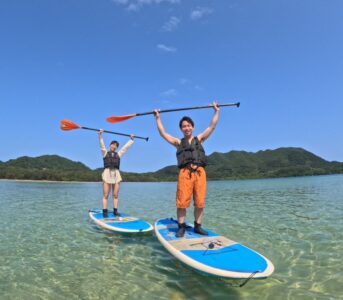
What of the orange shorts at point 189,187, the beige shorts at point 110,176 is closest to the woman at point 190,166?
the orange shorts at point 189,187

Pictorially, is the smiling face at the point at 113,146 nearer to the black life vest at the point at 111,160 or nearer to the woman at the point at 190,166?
the black life vest at the point at 111,160

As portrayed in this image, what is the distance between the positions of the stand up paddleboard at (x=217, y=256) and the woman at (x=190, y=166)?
489mm

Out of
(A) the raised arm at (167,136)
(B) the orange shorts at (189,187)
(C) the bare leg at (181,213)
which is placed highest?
(A) the raised arm at (167,136)

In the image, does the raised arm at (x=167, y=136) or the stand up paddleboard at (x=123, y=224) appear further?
the stand up paddleboard at (x=123, y=224)

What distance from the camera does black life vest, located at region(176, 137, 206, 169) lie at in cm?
682

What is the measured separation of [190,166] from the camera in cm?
677

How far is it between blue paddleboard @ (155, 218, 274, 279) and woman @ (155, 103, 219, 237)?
0.51 m

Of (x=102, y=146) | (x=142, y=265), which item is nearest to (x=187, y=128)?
(x=142, y=265)

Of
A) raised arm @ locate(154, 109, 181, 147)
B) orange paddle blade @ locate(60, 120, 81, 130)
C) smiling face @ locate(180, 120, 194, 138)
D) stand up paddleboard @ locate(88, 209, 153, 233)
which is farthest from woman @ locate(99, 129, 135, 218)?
smiling face @ locate(180, 120, 194, 138)

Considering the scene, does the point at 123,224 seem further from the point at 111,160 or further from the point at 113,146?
the point at 113,146

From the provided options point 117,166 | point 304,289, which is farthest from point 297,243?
point 117,166

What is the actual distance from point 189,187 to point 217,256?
1.79 m

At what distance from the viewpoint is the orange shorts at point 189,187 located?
6664mm

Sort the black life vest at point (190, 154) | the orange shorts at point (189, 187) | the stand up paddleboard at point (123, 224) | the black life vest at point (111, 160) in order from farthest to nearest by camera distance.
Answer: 1. the black life vest at point (111, 160)
2. the stand up paddleboard at point (123, 224)
3. the black life vest at point (190, 154)
4. the orange shorts at point (189, 187)
